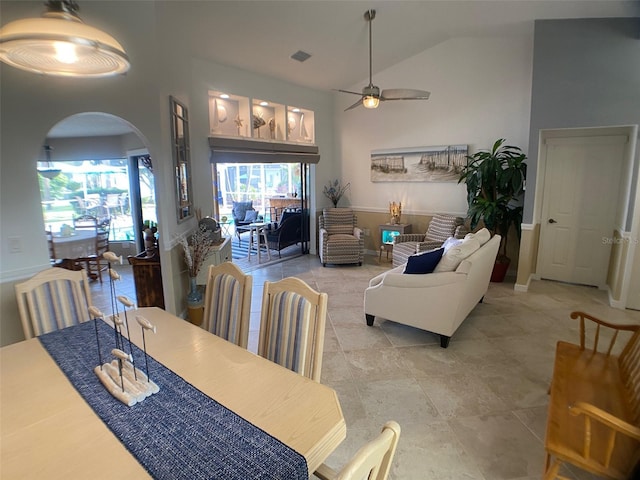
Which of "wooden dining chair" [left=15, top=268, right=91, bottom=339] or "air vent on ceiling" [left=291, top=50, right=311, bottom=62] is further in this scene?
"air vent on ceiling" [left=291, top=50, right=311, bottom=62]

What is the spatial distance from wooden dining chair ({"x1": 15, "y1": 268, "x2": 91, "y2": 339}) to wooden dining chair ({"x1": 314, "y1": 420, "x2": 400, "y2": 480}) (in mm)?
2122

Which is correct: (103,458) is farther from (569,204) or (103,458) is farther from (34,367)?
(569,204)

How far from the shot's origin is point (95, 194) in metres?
6.68

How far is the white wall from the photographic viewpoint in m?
5.09

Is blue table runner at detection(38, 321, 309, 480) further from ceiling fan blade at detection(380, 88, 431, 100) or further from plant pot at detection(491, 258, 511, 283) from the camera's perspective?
plant pot at detection(491, 258, 511, 283)

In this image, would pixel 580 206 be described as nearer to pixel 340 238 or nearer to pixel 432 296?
pixel 432 296

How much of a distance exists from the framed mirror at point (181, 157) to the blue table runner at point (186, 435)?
8.45ft

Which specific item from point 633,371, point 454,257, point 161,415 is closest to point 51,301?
point 161,415

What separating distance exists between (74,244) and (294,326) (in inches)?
189

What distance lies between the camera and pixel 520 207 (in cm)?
506

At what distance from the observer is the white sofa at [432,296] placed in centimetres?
312

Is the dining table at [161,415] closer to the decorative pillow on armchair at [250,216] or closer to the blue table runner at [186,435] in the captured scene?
the blue table runner at [186,435]

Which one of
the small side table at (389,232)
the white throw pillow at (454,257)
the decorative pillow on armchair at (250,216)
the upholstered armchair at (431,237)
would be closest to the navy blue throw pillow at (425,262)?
the white throw pillow at (454,257)

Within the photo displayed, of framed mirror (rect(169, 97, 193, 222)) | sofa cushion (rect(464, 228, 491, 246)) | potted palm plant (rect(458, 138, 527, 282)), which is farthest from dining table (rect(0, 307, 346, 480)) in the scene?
potted palm plant (rect(458, 138, 527, 282))
